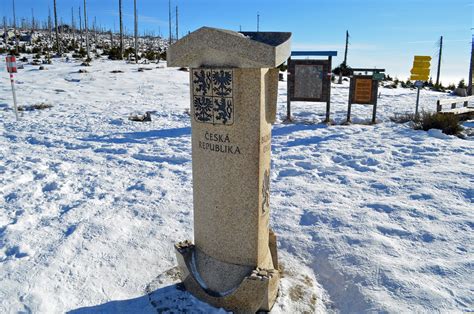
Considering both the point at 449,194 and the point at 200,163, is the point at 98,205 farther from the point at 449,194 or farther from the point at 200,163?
the point at 449,194

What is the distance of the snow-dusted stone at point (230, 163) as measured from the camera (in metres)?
2.58

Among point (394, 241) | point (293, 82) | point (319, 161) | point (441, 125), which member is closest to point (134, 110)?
point (293, 82)

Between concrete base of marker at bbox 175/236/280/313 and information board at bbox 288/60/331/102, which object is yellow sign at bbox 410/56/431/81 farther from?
concrete base of marker at bbox 175/236/280/313

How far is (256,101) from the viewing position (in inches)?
102

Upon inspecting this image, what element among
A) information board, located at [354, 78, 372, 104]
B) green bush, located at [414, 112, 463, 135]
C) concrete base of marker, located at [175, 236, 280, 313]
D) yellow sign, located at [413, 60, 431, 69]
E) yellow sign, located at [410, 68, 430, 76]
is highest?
yellow sign, located at [413, 60, 431, 69]

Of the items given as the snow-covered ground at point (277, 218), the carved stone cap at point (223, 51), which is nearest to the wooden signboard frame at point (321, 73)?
the snow-covered ground at point (277, 218)

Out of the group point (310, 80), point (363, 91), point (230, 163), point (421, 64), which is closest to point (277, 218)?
point (230, 163)

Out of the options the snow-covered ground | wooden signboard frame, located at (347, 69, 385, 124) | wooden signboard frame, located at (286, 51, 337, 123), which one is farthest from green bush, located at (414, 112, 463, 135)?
wooden signboard frame, located at (286, 51, 337, 123)

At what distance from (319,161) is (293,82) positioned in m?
4.19

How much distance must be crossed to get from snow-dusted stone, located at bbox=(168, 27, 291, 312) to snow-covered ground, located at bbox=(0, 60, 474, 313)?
0.92ft

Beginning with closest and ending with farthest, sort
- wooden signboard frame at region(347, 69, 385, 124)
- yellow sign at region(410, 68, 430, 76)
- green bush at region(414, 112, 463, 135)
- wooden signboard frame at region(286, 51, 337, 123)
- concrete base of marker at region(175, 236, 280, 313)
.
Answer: concrete base of marker at region(175, 236, 280, 313)
green bush at region(414, 112, 463, 135)
wooden signboard frame at region(286, 51, 337, 123)
wooden signboard frame at region(347, 69, 385, 124)
yellow sign at region(410, 68, 430, 76)

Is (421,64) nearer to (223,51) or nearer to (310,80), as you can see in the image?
(310,80)

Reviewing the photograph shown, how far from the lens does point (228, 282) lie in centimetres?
292

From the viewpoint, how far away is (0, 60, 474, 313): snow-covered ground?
3.03 meters
